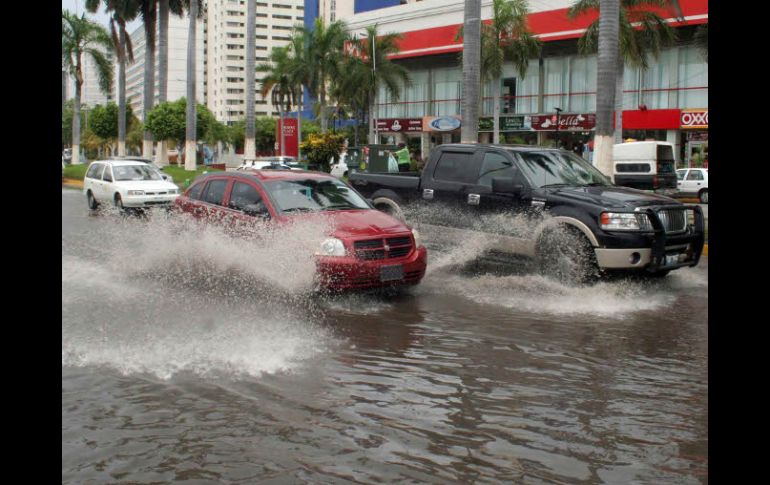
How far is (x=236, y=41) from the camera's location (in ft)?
534

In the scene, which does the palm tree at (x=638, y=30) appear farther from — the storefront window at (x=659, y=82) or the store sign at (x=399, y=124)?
the store sign at (x=399, y=124)

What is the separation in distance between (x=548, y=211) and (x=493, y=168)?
131 centimetres

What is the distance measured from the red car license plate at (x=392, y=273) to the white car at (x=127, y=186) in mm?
13195

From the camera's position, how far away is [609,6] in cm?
1809

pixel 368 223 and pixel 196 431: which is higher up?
pixel 368 223

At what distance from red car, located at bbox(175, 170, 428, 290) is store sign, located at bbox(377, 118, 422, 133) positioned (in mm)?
49848

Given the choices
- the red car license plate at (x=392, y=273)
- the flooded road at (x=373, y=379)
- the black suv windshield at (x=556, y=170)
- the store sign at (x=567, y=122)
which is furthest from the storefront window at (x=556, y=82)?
the red car license plate at (x=392, y=273)

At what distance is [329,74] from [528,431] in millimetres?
55692

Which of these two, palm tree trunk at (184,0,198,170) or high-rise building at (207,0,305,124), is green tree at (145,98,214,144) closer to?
palm tree trunk at (184,0,198,170)

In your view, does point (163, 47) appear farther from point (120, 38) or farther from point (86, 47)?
point (86, 47)

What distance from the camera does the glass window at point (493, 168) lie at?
10.3 meters
